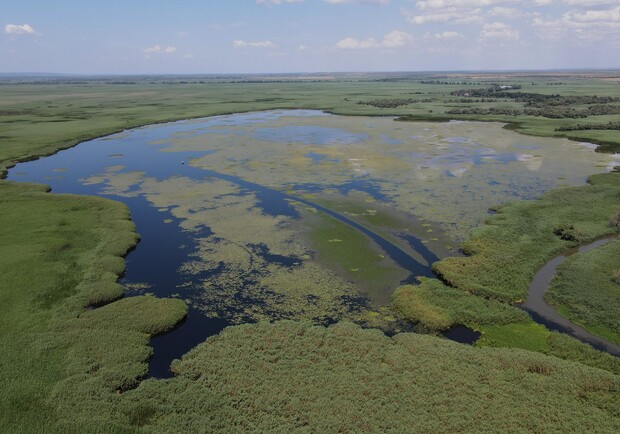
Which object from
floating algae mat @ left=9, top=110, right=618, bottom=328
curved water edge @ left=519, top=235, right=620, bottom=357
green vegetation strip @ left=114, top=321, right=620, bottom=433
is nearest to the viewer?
green vegetation strip @ left=114, top=321, right=620, bottom=433

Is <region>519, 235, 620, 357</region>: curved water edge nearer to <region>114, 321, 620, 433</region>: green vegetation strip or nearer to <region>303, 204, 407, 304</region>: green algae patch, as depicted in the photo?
<region>114, 321, 620, 433</region>: green vegetation strip

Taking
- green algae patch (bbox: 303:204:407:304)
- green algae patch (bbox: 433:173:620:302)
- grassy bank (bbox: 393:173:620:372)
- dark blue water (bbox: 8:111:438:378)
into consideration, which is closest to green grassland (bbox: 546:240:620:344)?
grassy bank (bbox: 393:173:620:372)

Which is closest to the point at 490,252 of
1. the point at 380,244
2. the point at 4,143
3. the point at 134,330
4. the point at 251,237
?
the point at 380,244

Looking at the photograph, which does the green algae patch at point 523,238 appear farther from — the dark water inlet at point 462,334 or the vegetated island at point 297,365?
the dark water inlet at point 462,334

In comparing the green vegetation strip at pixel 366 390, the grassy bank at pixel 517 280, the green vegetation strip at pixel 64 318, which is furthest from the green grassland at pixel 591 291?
the green vegetation strip at pixel 64 318

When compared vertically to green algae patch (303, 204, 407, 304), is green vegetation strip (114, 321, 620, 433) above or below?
below

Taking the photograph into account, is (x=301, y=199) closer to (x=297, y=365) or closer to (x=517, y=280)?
(x=517, y=280)
